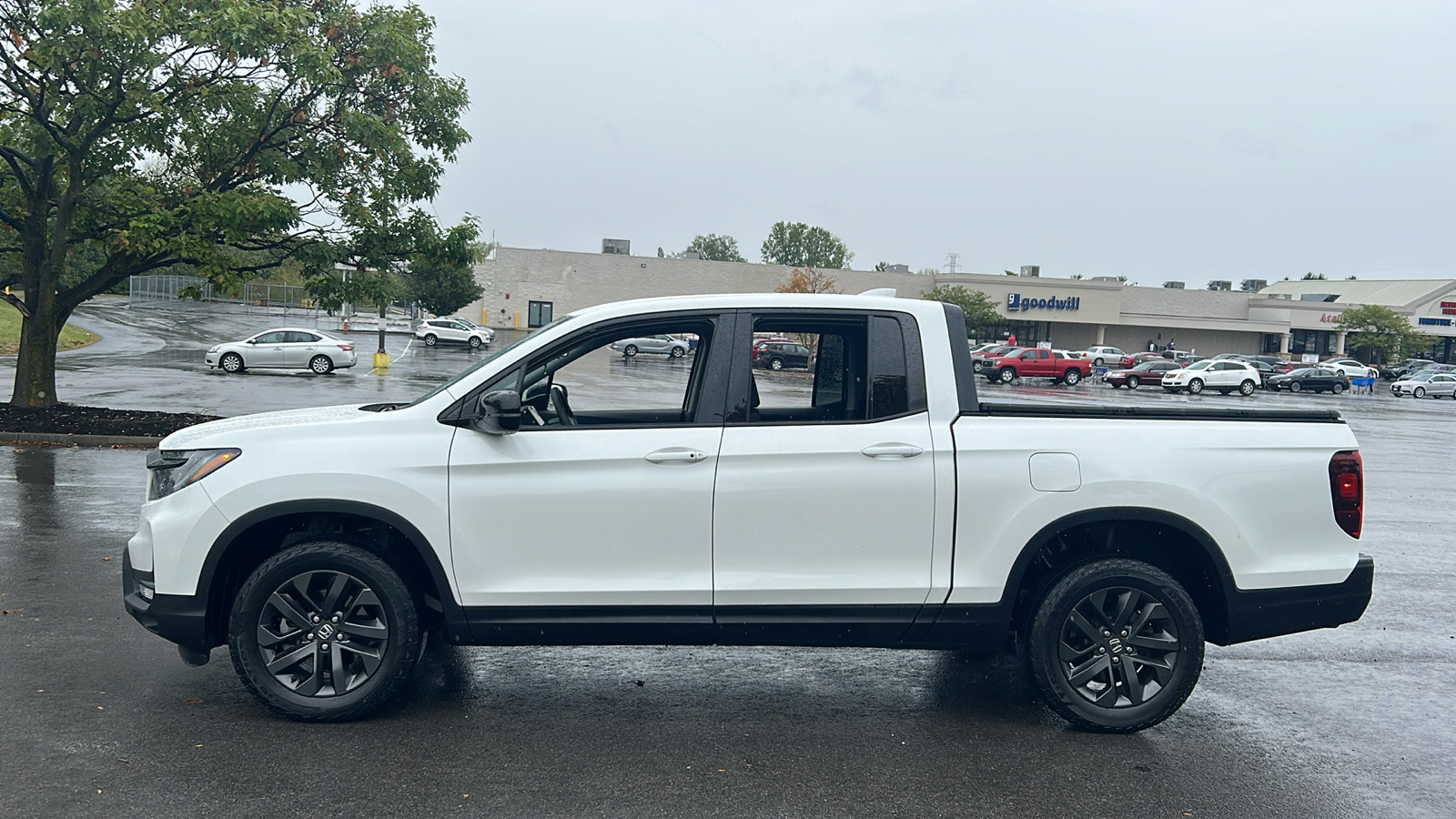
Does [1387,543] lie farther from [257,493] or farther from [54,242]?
[54,242]

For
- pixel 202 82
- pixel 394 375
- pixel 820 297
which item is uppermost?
pixel 202 82

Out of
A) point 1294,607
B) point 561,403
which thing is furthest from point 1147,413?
point 561,403

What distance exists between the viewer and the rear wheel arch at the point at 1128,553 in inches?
189

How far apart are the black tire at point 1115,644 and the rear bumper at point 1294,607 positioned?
204mm

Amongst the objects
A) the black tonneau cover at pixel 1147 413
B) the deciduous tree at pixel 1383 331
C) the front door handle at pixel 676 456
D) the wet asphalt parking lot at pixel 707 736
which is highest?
the deciduous tree at pixel 1383 331

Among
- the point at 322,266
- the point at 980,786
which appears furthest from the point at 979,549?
the point at 322,266

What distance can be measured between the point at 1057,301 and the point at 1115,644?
78.1 meters

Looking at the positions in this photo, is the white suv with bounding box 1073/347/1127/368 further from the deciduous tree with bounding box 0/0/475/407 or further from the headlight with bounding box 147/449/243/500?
the headlight with bounding box 147/449/243/500

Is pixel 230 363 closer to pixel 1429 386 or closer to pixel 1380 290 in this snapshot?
pixel 1429 386

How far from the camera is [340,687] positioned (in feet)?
15.7

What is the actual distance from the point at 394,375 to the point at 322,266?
57.3 ft

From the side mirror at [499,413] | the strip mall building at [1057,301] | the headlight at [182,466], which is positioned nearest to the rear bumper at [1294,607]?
the side mirror at [499,413]

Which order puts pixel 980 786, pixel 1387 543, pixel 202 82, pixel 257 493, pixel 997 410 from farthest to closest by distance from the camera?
pixel 202 82
pixel 1387 543
pixel 997 410
pixel 257 493
pixel 980 786

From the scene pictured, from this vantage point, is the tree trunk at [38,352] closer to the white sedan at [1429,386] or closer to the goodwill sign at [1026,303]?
the white sedan at [1429,386]
